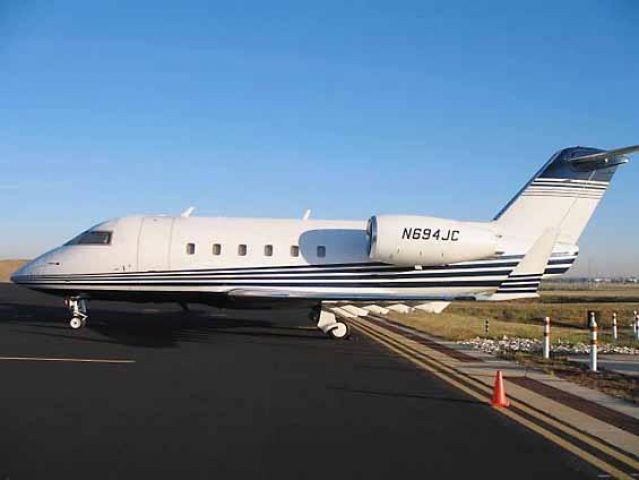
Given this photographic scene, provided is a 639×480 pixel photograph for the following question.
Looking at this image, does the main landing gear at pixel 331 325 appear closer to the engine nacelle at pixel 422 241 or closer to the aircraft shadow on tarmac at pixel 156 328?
the aircraft shadow on tarmac at pixel 156 328

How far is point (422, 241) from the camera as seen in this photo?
635 inches

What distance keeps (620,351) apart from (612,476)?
11683mm

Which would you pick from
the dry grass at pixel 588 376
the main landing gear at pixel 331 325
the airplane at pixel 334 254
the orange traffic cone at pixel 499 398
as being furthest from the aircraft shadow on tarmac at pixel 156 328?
the orange traffic cone at pixel 499 398

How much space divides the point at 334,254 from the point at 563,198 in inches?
280

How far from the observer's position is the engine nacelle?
15969 mm

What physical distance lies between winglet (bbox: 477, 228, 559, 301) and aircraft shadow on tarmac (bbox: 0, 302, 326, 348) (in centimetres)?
548

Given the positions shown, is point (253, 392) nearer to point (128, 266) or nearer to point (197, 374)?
point (197, 374)

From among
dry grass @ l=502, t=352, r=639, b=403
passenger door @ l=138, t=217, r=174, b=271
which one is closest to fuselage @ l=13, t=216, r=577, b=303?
passenger door @ l=138, t=217, r=174, b=271

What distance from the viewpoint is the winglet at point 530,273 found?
53.6 ft

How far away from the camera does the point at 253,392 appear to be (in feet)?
29.3

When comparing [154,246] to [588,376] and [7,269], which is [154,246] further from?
[7,269]

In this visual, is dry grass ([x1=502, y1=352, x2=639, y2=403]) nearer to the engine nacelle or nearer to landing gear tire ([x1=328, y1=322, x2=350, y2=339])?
the engine nacelle

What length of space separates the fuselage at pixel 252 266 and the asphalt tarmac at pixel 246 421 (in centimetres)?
371

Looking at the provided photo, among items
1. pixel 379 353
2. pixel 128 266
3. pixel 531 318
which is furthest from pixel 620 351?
pixel 531 318
